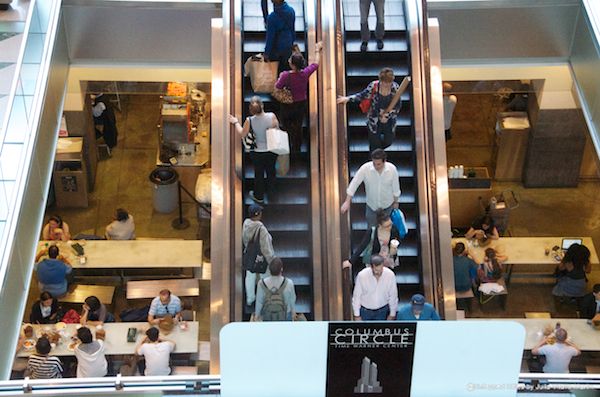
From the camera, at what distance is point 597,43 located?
1380cm

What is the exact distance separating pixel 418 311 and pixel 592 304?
16.4 ft

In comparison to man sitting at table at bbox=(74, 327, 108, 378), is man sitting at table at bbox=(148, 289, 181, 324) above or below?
above

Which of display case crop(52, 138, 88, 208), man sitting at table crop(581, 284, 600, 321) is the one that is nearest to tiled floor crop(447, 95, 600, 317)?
man sitting at table crop(581, 284, 600, 321)

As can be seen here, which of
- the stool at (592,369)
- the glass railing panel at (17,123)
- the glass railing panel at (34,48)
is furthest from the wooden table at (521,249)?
the glass railing panel at (34,48)

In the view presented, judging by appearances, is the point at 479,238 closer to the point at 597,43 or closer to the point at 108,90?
the point at 597,43

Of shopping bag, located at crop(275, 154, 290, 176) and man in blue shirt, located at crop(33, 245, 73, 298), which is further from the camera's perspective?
man in blue shirt, located at crop(33, 245, 73, 298)

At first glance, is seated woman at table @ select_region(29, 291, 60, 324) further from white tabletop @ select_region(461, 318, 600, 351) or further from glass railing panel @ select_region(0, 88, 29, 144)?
white tabletop @ select_region(461, 318, 600, 351)

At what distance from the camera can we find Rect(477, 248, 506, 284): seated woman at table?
14.1m

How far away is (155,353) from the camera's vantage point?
11.8 meters

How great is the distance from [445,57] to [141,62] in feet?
14.4

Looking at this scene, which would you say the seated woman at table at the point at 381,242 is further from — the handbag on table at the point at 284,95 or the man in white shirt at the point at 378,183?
the handbag on table at the point at 284,95

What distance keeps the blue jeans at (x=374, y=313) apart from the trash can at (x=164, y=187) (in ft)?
21.6

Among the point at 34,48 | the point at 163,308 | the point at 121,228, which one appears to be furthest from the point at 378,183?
A: the point at 121,228

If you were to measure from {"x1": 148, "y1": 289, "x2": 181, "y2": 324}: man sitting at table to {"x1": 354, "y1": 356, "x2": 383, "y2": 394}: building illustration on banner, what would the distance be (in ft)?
17.8
